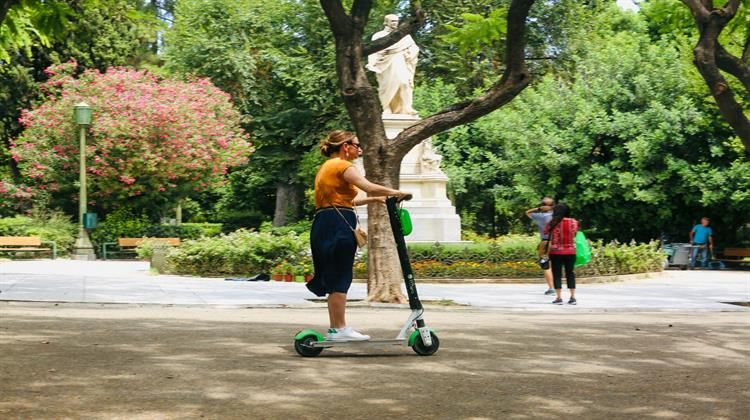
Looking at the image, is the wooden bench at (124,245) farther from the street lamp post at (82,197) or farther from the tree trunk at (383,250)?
the tree trunk at (383,250)

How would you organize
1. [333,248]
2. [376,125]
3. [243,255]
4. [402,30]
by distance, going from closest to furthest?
[333,248]
[376,125]
[402,30]
[243,255]

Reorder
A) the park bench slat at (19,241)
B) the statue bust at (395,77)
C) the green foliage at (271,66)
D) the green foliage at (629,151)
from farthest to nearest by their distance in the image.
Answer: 1. the green foliage at (271,66)
2. the green foliage at (629,151)
3. the park bench slat at (19,241)
4. the statue bust at (395,77)

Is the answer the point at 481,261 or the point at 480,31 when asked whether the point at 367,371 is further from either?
the point at 481,261

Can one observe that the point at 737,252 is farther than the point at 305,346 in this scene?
Yes

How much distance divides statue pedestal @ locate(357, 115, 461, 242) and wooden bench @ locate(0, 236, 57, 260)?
11260 mm

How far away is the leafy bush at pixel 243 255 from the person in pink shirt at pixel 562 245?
23.1 feet

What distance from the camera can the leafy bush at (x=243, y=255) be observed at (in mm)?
23047

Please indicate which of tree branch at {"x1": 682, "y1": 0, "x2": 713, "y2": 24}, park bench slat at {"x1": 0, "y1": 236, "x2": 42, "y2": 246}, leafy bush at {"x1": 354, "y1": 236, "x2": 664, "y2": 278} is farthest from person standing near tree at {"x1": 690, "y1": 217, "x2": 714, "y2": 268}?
park bench slat at {"x1": 0, "y1": 236, "x2": 42, "y2": 246}

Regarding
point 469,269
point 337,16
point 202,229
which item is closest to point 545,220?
point 469,269

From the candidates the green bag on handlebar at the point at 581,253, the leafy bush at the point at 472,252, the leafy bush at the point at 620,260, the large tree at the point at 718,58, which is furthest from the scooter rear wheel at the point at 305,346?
the leafy bush at the point at 620,260

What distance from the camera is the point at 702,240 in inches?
1253

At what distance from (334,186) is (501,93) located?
6599 mm

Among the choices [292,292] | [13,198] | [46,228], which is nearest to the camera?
[292,292]

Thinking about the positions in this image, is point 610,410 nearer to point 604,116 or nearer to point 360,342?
point 360,342
